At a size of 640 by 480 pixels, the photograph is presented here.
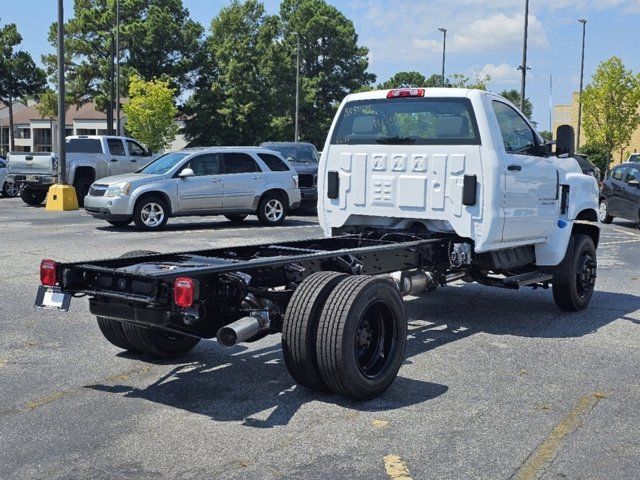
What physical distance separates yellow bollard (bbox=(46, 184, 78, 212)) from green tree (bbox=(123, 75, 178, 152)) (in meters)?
29.1

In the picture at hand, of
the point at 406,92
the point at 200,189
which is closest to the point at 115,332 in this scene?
the point at 406,92

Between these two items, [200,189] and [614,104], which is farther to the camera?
[614,104]

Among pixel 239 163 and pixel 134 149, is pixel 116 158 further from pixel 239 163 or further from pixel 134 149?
pixel 239 163

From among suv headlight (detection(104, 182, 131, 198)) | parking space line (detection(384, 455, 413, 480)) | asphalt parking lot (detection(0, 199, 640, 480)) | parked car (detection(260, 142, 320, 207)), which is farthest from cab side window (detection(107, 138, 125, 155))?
parking space line (detection(384, 455, 413, 480))

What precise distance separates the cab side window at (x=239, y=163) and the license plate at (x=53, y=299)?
40.7 feet

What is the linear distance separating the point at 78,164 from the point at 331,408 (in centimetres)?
1892

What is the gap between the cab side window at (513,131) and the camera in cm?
768

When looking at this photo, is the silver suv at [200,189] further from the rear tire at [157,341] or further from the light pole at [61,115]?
the rear tire at [157,341]

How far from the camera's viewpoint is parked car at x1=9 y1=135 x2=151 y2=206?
22.4 m

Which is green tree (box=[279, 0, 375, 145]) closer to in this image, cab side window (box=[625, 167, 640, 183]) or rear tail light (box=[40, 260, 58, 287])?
cab side window (box=[625, 167, 640, 183])

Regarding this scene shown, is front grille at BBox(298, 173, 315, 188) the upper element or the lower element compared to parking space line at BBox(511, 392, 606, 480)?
upper

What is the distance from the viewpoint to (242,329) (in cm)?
513

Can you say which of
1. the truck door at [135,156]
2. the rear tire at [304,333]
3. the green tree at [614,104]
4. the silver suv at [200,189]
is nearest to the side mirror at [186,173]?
the silver suv at [200,189]

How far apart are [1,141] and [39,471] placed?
97.2 metres
